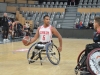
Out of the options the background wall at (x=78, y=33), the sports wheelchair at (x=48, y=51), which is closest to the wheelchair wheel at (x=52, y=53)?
the sports wheelchair at (x=48, y=51)

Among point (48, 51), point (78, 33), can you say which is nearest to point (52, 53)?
point (48, 51)

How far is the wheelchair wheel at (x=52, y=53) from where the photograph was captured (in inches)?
266

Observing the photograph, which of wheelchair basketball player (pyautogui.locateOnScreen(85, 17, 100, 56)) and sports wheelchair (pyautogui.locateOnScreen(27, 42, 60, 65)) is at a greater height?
wheelchair basketball player (pyautogui.locateOnScreen(85, 17, 100, 56))

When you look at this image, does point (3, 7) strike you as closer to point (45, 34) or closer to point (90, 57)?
point (45, 34)

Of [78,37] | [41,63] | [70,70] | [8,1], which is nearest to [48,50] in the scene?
[41,63]

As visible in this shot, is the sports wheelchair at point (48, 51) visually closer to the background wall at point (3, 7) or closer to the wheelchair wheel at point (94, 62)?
the wheelchair wheel at point (94, 62)

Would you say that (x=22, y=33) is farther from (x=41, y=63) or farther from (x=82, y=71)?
(x=82, y=71)

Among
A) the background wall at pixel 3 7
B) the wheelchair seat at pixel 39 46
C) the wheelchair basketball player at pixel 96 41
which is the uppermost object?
the wheelchair basketball player at pixel 96 41

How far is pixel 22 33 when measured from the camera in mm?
19312

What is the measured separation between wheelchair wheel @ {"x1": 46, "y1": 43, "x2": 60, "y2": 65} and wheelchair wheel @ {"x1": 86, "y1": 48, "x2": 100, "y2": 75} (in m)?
1.93

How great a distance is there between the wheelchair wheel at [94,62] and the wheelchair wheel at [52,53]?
1927 millimetres

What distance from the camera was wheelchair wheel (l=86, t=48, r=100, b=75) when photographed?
4895 millimetres

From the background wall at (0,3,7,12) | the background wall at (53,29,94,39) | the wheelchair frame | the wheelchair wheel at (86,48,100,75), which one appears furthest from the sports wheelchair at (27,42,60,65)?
the background wall at (0,3,7,12)

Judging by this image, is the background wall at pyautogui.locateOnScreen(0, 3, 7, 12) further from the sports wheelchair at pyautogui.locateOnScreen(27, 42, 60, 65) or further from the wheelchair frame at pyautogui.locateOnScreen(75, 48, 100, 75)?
the wheelchair frame at pyautogui.locateOnScreen(75, 48, 100, 75)
